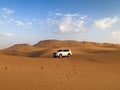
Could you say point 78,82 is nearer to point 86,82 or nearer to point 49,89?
point 86,82

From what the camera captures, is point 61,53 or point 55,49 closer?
point 61,53

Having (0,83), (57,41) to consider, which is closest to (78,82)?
(0,83)

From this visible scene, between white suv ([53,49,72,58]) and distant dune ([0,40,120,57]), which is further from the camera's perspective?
distant dune ([0,40,120,57])

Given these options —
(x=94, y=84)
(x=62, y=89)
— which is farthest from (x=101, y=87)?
(x=62, y=89)

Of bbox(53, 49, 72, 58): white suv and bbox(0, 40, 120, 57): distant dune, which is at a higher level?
bbox(53, 49, 72, 58): white suv

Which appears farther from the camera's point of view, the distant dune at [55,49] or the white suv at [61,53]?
the distant dune at [55,49]

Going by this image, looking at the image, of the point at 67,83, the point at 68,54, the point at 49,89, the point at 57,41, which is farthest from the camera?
the point at 57,41

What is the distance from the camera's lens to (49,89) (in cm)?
1054

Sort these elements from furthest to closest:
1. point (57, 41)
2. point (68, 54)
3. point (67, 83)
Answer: point (57, 41)
point (68, 54)
point (67, 83)

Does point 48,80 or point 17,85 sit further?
point 48,80

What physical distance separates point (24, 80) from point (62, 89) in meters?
2.68

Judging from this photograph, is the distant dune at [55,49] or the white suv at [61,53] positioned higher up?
the white suv at [61,53]

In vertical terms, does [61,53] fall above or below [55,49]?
above

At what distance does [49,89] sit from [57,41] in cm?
15505
